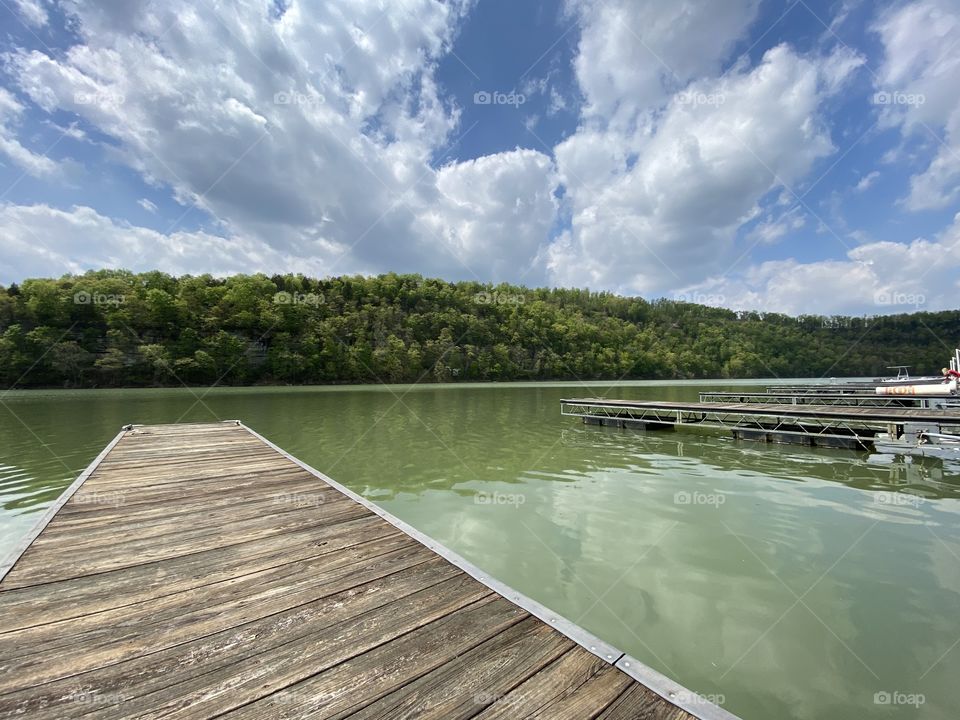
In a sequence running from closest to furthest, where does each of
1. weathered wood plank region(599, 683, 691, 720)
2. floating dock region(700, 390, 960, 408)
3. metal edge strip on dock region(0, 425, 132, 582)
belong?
weathered wood plank region(599, 683, 691, 720), metal edge strip on dock region(0, 425, 132, 582), floating dock region(700, 390, 960, 408)

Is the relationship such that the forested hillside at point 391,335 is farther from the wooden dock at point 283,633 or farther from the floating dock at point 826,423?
the wooden dock at point 283,633

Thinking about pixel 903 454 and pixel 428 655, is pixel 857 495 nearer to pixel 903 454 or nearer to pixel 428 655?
pixel 903 454

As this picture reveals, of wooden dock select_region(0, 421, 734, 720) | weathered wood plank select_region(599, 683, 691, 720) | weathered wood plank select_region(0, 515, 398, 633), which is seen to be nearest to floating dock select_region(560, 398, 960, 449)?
weathered wood plank select_region(599, 683, 691, 720)

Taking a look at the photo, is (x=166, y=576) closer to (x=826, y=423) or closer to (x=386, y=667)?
Result: (x=386, y=667)

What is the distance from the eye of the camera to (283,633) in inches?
91.0

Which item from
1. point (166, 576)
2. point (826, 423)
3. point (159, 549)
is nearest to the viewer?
point (166, 576)

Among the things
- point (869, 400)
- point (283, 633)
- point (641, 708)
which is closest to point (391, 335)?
point (869, 400)

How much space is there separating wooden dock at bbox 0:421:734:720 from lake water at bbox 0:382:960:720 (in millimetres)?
1924

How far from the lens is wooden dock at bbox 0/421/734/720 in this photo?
70.8 inches

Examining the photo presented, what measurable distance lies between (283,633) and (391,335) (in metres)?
72.7

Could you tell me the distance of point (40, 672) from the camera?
1928mm

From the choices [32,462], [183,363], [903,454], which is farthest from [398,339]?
[903,454]

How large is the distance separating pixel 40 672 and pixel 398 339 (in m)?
71.9

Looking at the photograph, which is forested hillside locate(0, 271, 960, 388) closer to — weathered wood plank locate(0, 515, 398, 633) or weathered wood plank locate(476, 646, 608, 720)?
weathered wood plank locate(0, 515, 398, 633)
